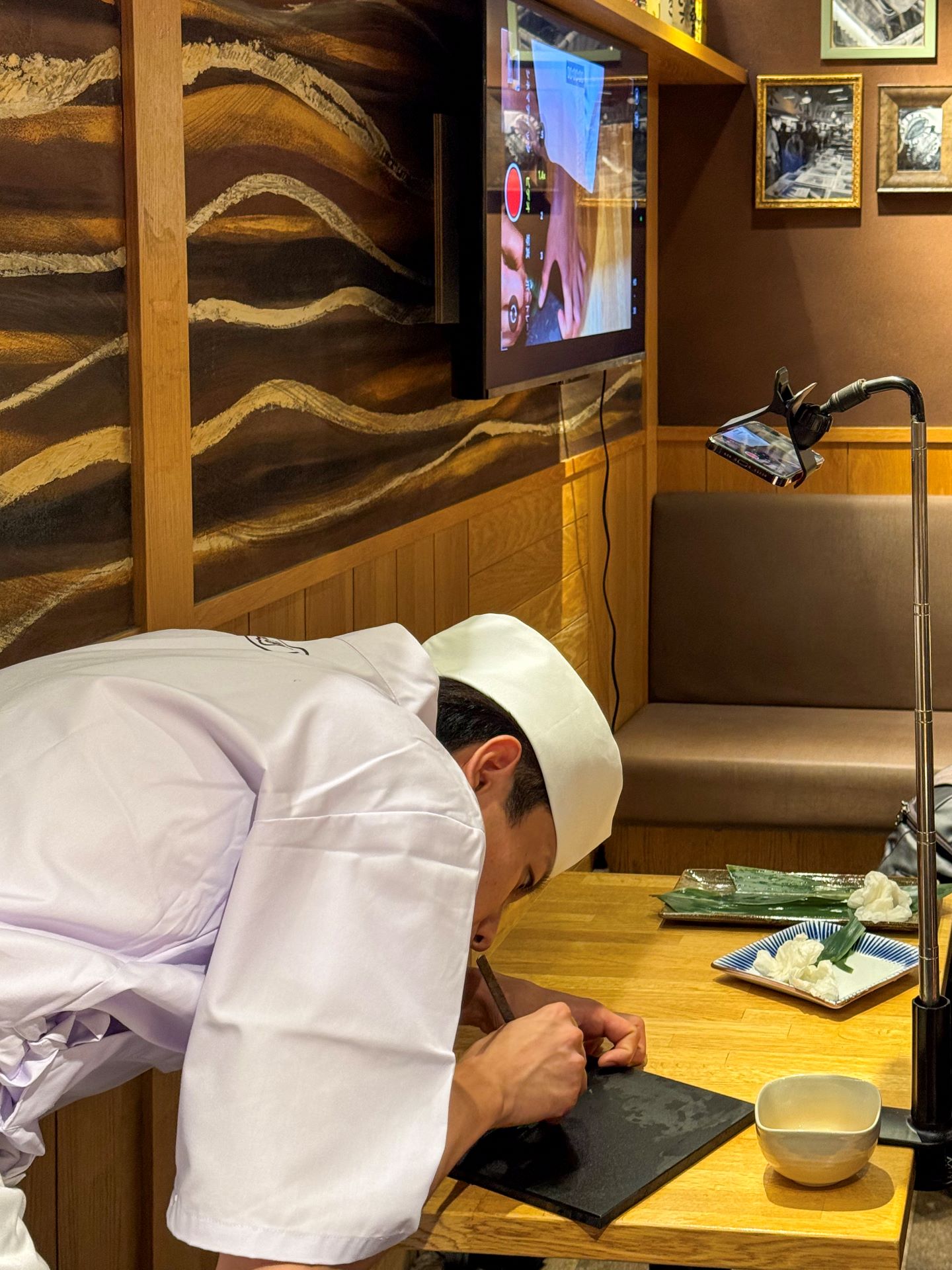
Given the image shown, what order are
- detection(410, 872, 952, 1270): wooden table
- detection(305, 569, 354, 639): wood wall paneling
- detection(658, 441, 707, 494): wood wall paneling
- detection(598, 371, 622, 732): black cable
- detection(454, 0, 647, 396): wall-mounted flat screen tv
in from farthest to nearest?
detection(658, 441, 707, 494): wood wall paneling < detection(598, 371, 622, 732): black cable < detection(454, 0, 647, 396): wall-mounted flat screen tv < detection(305, 569, 354, 639): wood wall paneling < detection(410, 872, 952, 1270): wooden table

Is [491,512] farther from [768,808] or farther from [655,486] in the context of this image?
[655,486]

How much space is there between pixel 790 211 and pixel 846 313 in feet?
1.14

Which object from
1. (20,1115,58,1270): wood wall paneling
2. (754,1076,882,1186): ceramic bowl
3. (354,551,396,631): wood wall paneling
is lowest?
(20,1115,58,1270): wood wall paneling

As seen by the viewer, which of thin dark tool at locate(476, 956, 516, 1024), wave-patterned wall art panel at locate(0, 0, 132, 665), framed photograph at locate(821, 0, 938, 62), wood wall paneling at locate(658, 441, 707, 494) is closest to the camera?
wave-patterned wall art panel at locate(0, 0, 132, 665)

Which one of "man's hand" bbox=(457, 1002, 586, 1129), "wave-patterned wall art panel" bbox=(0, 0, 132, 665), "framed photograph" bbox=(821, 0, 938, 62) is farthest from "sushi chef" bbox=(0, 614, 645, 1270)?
"framed photograph" bbox=(821, 0, 938, 62)

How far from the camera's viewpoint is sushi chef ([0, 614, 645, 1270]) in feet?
3.56

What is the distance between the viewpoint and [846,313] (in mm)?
4664

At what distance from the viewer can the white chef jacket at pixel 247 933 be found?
108cm

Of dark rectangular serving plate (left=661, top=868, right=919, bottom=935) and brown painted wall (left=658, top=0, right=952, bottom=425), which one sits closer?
dark rectangular serving plate (left=661, top=868, right=919, bottom=935)

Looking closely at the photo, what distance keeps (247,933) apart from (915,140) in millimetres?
4101

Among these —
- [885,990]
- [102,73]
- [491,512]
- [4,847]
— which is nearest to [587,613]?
[491,512]

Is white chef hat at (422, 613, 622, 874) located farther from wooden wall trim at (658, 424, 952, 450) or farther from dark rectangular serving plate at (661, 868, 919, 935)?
wooden wall trim at (658, 424, 952, 450)

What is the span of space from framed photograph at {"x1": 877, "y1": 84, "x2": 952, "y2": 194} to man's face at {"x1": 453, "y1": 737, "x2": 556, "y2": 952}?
136 inches

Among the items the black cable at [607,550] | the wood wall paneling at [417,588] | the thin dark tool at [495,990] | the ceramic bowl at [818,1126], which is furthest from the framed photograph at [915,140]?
the ceramic bowl at [818,1126]
